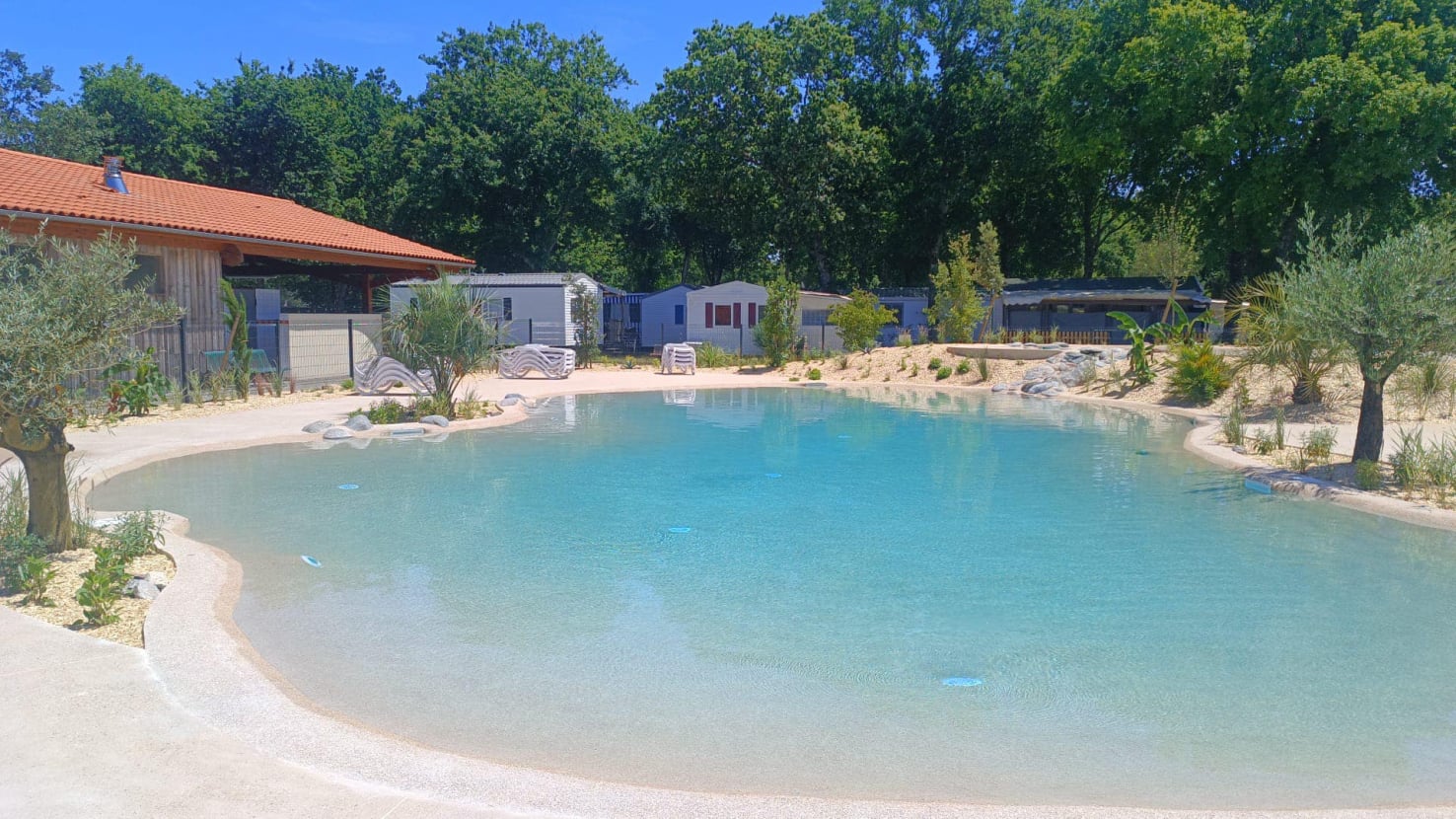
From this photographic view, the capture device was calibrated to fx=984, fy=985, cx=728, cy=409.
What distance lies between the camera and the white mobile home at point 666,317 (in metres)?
37.1

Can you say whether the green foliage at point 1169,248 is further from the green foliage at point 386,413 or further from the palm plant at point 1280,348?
the green foliage at point 386,413

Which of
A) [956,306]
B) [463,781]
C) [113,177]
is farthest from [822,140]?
[463,781]

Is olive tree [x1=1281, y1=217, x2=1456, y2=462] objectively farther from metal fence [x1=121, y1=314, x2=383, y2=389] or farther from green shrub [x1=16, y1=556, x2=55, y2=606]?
metal fence [x1=121, y1=314, x2=383, y2=389]

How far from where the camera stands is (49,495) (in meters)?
7.36

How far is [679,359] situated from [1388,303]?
21394 millimetres

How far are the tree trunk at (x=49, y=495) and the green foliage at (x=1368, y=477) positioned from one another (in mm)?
12759

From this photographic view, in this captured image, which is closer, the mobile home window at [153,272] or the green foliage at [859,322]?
the mobile home window at [153,272]

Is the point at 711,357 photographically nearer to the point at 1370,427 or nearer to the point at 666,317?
the point at 666,317

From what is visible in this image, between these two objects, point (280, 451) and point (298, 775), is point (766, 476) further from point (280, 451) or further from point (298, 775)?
point (298, 775)

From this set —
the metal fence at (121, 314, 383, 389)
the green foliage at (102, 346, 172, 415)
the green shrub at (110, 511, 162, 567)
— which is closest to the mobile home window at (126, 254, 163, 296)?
the metal fence at (121, 314, 383, 389)

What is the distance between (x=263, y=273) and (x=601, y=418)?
16269mm

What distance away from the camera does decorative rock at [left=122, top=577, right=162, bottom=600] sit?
6.75 m

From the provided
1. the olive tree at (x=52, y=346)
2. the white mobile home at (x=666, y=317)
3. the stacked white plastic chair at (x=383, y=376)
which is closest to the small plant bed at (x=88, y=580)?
the olive tree at (x=52, y=346)

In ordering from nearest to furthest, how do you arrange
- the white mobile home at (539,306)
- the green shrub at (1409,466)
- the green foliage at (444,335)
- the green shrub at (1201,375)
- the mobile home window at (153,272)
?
the green shrub at (1409,466)
the green foliage at (444,335)
the mobile home window at (153,272)
the green shrub at (1201,375)
the white mobile home at (539,306)
